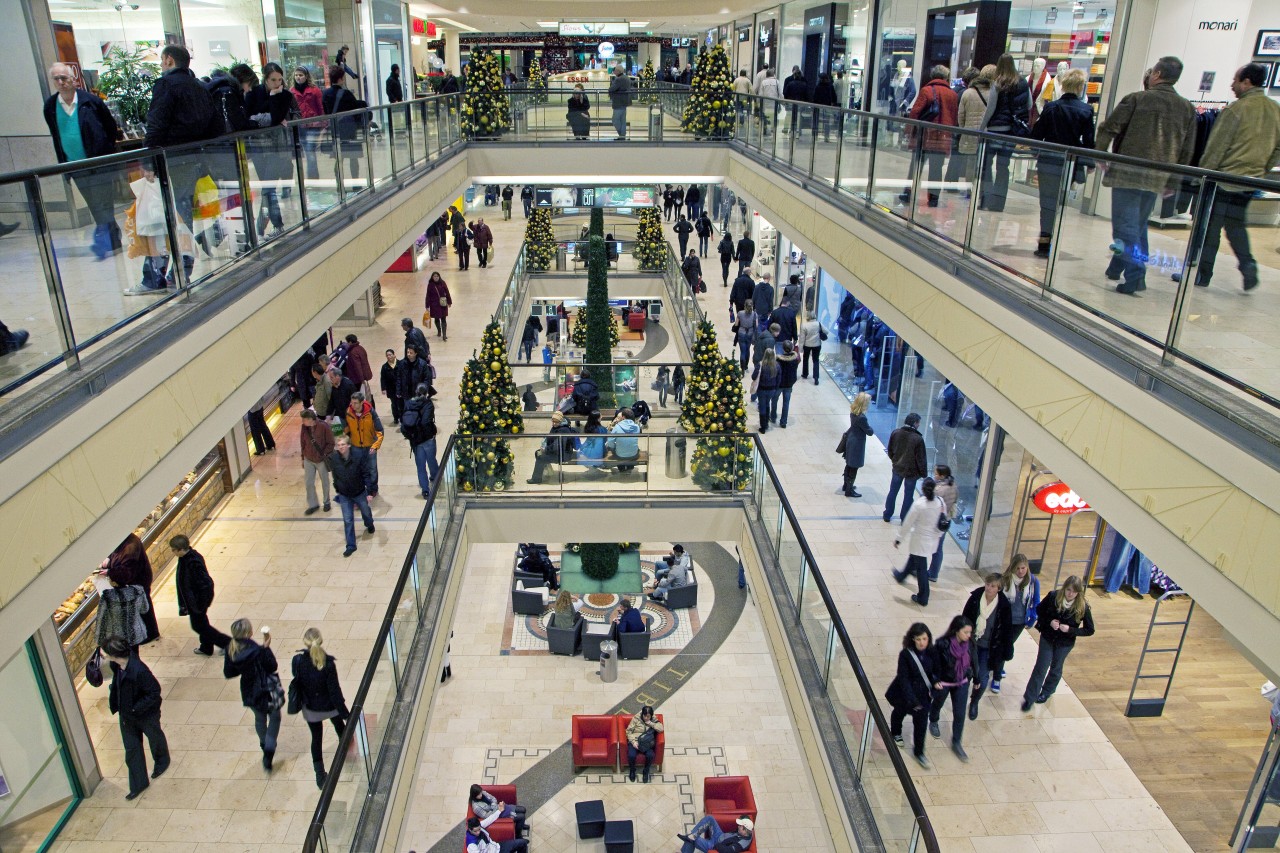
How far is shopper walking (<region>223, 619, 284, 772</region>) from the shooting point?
665 cm

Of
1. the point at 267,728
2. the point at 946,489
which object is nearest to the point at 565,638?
the point at 946,489

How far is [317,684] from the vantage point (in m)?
6.68

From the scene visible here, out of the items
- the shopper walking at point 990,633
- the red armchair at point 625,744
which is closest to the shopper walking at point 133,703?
the red armchair at point 625,744

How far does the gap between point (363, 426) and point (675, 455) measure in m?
3.65

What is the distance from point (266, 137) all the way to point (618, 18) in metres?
22.6

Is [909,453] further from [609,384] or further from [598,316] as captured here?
[598,316]

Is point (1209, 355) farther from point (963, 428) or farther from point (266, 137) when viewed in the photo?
point (963, 428)

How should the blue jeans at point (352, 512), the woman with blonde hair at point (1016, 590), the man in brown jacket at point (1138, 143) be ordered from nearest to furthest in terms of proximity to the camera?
1. the man in brown jacket at point (1138, 143)
2. the woman with blonde hair at point (1016, 590)
3. the blue jeans at point (352, 512)

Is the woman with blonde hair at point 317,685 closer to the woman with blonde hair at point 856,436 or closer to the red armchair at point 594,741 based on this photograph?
the red armchair at point 594,741

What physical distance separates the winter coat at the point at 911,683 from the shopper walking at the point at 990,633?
981 mm

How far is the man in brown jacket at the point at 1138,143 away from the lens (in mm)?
4758

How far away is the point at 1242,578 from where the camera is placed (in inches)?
144

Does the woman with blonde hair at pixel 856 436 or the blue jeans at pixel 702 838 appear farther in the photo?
the woman with blonde hair at pixel 856 436

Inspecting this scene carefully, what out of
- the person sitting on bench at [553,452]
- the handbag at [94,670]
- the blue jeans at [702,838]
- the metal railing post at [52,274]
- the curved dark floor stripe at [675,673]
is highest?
the metal railing post at [52,274]
